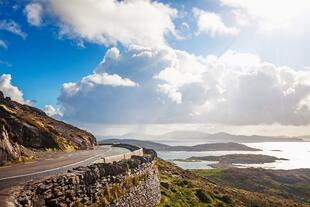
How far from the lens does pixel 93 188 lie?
74.7ft

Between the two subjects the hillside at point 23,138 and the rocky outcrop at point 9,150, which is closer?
the rocky outcrop at point 9,150

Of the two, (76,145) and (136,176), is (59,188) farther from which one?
(76,145)

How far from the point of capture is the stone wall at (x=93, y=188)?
17197 millimetres

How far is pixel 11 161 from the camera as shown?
35.4m

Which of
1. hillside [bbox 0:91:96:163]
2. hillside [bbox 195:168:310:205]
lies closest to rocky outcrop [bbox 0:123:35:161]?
hillside [bbox 0:91:96:163]

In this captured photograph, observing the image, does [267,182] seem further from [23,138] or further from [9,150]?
[9,150]

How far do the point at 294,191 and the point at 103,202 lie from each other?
14767cm

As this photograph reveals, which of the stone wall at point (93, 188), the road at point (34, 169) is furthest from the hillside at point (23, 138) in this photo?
the stone wall at point (93, 188)

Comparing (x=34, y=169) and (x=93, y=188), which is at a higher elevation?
(x=34, y=169)

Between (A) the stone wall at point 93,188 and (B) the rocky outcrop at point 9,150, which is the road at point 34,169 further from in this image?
(A) the stone wall at point 93,188

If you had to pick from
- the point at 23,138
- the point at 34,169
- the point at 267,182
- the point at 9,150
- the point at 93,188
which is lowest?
the point at 267,182

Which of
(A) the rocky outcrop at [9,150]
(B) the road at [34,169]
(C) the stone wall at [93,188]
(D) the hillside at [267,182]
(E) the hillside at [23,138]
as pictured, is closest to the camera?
(C) the stone wall at [93,188]

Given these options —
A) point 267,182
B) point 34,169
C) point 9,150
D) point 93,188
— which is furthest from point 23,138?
point 267,182

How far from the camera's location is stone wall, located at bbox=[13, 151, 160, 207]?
17.2 m
